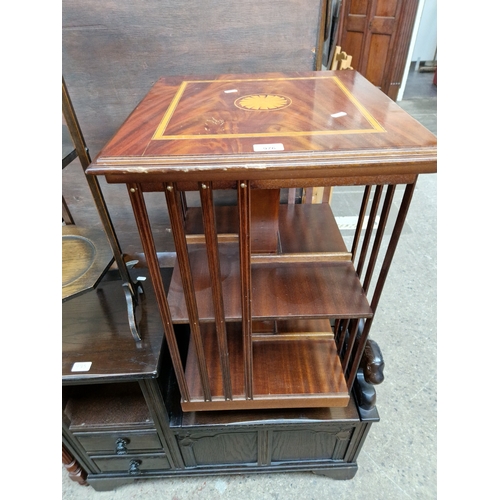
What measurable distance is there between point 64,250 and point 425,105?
4.15m

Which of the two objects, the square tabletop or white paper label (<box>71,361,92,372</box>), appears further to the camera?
white paper label (<box>71,361,92,372</box>)

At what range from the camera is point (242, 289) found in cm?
61

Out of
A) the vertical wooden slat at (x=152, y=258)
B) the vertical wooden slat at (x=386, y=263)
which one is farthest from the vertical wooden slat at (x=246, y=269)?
the vertical wooden slat at (x=386, y=263)

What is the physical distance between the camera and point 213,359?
2.93ft

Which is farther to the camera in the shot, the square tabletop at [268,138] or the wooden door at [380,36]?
the wooden door at [380,36]

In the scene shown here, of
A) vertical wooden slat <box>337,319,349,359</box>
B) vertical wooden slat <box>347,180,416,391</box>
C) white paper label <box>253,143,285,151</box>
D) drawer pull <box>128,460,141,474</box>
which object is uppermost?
white paper label <box>253,143,285,151</box>

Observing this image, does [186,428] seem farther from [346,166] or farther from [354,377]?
[346,166]

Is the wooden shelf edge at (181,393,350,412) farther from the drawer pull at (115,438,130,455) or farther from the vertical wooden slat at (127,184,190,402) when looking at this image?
the drawer pull at (115,438,130,455)

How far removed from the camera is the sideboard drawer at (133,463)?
3.12ft

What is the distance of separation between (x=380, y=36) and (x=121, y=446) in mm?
4154

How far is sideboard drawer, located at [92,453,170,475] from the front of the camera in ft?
3.12

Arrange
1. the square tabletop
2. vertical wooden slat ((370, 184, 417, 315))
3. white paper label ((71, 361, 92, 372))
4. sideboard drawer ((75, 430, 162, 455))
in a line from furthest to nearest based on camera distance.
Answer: sideboard drawer ((75, 430, 162, 455)), white paper label ((71, 361, 92, 372)), vertical wooden slat ((370, 184, 417, 315)), the square tabletop

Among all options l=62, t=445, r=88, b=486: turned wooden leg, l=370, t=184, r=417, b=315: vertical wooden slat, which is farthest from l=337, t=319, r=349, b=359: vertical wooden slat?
l=62, t=445, r=88, b=486: turned wooden leg

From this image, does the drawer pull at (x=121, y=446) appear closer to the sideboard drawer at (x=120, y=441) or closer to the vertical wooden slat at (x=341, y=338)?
the sideboard drawer at (x=120, y=441)
